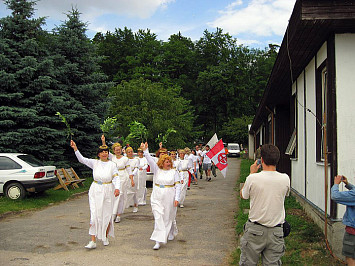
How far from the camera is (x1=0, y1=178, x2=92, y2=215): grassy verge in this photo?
38.6 feet

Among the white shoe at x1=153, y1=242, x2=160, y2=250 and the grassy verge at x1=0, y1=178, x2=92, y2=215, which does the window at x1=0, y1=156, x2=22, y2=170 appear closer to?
the grassy verge at x1=0, y1=178, x2=92, y2=215

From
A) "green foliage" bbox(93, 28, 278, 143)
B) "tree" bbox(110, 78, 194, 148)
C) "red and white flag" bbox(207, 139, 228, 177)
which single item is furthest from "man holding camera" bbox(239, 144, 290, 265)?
"green foliage" bbox(93, 28, 278, 143)

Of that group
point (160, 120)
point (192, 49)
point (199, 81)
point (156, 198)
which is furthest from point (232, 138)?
point (156, 198)

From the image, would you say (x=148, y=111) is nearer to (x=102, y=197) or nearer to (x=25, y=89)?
(x=25, y=89)

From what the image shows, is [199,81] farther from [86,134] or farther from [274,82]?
[274,82]

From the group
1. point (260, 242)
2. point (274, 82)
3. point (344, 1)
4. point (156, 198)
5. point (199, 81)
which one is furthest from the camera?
point (199, 81)

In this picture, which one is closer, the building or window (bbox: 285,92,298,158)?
the building

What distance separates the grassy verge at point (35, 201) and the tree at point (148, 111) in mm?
10387

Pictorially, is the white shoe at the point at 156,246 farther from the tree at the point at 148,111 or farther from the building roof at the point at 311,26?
the tree at the point at 148,111

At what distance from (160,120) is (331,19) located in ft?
66.6

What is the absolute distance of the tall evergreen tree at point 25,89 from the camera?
15648mm

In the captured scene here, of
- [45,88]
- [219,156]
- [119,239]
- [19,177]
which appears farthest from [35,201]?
[219,156]

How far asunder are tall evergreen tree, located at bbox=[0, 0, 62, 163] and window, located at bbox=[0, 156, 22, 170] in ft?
6.84

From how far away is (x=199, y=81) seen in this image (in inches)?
2484
